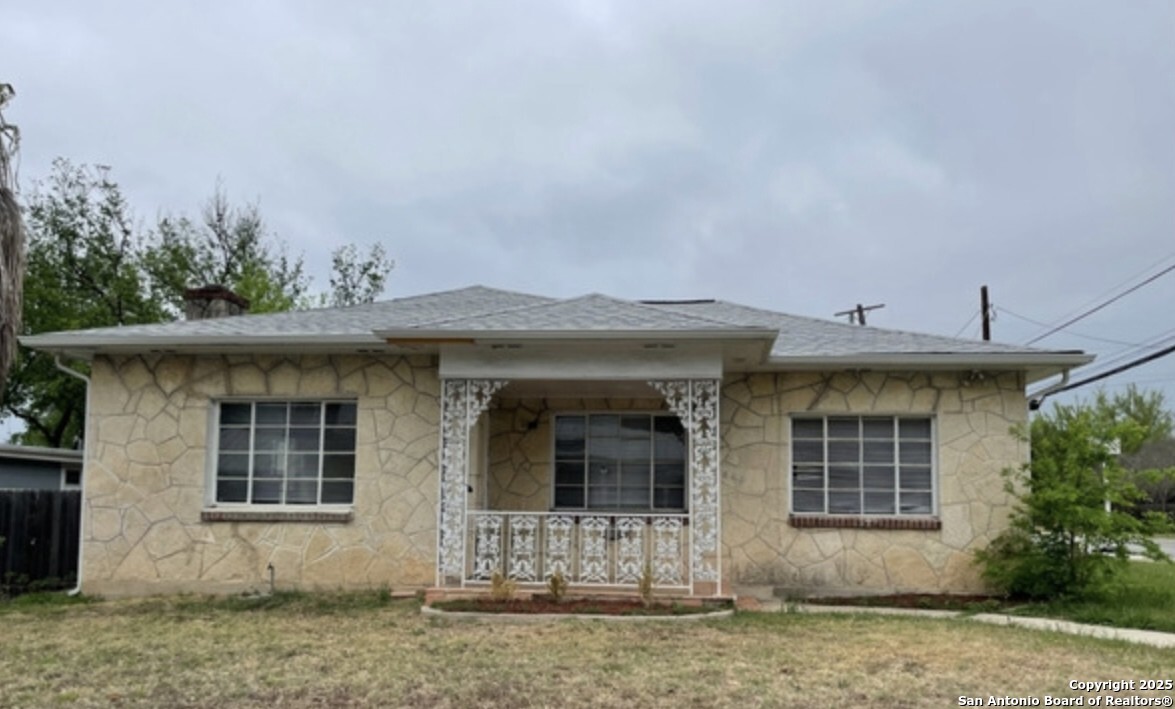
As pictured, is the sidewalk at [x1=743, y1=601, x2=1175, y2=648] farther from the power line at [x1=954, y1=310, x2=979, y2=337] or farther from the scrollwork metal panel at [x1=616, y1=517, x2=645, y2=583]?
the power line at [x1=954, y1=310, x2=979, y2=337]

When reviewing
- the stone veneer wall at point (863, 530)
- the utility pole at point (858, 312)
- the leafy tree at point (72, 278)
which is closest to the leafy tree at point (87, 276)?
the leafy tree at point (72, 278)

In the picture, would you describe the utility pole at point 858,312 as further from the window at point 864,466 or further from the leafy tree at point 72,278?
the leafy tree at point 72,278

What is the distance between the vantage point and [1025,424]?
10312 mm

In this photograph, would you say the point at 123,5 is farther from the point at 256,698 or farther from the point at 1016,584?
the point at 1016,584

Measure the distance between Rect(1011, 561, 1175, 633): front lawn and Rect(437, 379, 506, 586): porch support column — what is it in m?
5.86

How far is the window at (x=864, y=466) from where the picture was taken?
10.6 metres

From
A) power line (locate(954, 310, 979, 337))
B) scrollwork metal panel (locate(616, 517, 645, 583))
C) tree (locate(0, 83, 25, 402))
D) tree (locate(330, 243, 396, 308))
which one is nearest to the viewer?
tree (locate(0, 83, 25, 402))

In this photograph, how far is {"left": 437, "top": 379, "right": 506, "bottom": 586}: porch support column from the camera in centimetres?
966

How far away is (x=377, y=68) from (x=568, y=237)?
38.9 ft

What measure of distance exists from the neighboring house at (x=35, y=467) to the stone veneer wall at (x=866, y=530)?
12.0 m

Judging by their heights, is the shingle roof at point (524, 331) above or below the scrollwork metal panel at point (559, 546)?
above

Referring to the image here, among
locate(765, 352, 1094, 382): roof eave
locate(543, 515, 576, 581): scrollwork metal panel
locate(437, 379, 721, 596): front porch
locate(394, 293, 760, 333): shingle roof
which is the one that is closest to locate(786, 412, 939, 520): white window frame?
locate(765, 352, 1094, 382): roof eave

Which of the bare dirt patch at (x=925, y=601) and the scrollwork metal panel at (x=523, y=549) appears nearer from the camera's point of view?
the bare dirt patch at (x=925, y=601)

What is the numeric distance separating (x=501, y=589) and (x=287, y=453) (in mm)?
3391
